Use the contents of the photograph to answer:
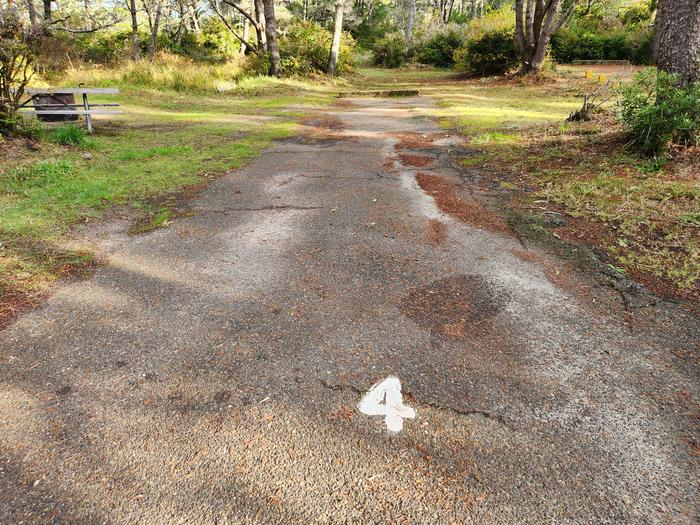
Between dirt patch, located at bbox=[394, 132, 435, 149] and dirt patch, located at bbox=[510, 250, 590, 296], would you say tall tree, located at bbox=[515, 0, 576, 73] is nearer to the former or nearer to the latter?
dirt patch, located at bbox=[394, 132, 435, 149]

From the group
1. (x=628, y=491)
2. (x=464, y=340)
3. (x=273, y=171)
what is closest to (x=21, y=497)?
(x=464, y=340)

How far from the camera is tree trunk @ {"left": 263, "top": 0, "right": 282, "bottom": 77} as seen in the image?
1642 cm

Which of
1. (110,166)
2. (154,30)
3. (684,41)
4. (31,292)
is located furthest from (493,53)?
(31,292)

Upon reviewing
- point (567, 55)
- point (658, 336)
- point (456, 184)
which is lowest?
point (658, 336)

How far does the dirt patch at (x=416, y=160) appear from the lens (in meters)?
6.59

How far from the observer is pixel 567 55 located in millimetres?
24062

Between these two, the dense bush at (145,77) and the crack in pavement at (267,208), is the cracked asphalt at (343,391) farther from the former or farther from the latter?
the dense bush at (145,77)

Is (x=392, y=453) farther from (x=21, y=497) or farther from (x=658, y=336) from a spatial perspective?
(x=658, y=336)

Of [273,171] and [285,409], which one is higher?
[273,171]

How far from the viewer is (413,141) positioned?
8211 mm

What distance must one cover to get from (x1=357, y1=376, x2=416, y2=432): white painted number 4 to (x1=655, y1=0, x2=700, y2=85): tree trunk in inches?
243

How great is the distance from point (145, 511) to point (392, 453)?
100 centimetres

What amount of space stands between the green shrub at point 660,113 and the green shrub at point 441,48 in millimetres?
25868

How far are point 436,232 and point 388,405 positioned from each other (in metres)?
2.33
